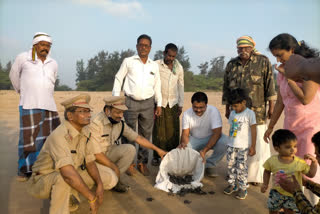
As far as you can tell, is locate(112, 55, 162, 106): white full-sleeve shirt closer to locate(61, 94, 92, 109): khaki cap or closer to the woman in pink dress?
locate(61, 94, 92, 109): khaki cap

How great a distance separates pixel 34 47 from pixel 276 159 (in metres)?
3.70

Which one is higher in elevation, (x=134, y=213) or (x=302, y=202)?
(x=302, y=202)

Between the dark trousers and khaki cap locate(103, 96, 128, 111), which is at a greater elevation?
khaki cap locate(103, 96, 128, 111)

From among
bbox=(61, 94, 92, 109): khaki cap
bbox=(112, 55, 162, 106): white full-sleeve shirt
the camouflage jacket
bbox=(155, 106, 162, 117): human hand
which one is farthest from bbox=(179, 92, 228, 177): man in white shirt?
bbox=(61, 94, 92, 109): khaki cap

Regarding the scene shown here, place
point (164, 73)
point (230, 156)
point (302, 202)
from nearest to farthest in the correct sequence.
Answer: point (302, 202)
point (230, 156)
point (164, 73)

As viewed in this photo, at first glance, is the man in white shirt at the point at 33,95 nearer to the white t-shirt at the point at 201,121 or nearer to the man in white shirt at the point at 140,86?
the man in white shirt at the point at 140,86

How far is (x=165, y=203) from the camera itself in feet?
11.4

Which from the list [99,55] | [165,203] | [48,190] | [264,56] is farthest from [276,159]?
[99,55]

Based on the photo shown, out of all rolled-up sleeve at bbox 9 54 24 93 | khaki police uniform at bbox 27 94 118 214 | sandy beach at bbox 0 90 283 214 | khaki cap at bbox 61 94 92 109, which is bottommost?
sandy beach at bbox 0 90 283 214

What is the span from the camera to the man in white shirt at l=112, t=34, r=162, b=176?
4559 millimetres

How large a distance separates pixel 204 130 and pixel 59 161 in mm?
2599

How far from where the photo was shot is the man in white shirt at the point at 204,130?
14.3ft

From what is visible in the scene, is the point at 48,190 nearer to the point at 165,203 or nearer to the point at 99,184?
the point at 99,184

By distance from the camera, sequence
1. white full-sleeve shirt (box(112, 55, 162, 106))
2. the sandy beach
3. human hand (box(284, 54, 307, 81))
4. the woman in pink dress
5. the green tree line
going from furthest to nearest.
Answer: the green tree line, white full-sleeve shirt (box(112, 55, 162, 106)), the sandy beach, the woman in pink dress, human hand (box(284, 54, 307, 81))
